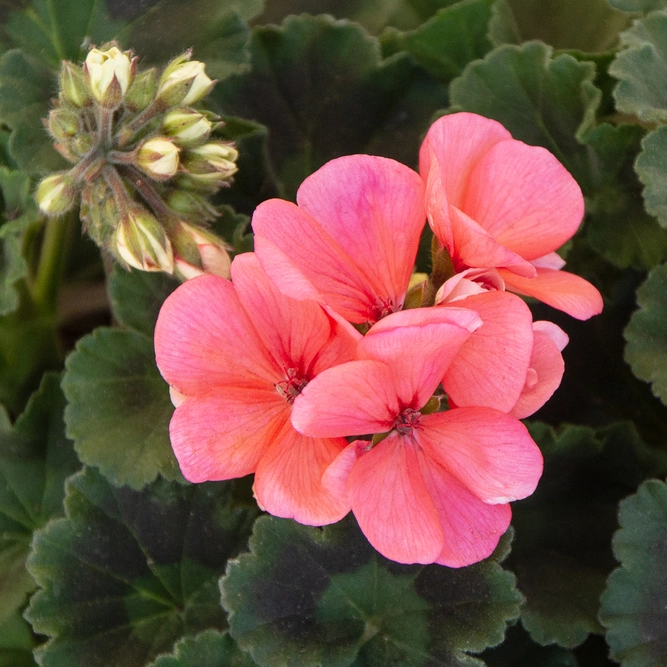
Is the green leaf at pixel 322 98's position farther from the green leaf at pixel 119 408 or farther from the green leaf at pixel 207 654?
the green leaf at pixel 207 654

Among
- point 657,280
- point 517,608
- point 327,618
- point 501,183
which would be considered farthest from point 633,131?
point 327,618

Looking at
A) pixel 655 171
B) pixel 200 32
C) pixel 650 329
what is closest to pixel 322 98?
pixel 200 32

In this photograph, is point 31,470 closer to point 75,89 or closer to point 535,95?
point 75,89

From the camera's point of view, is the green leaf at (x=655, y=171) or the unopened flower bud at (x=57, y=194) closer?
the unopened flower bud at (x=57, y=194)

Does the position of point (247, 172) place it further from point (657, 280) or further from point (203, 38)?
point (657, 280)

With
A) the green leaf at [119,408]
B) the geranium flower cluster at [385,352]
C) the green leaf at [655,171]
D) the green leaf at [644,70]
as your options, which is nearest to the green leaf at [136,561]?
the green leaf at [119,408]
